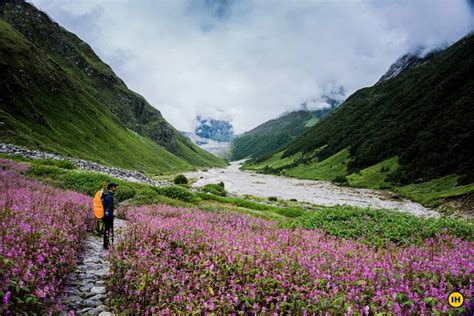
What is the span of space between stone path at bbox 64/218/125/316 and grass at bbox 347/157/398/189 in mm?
101226

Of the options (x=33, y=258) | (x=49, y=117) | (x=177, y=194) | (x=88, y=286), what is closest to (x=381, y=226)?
(x=88, y=286)

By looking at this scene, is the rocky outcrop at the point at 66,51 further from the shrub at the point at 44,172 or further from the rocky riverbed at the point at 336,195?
the shrub at the point at 44,172

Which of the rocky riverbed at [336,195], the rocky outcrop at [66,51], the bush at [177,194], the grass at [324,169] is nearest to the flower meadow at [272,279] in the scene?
the bush at [177,194]

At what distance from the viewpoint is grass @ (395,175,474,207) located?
199 feet

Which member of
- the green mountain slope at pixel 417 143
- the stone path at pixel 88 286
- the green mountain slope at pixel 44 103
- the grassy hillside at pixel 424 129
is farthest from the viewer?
the grassy hillside at pixel 424 129

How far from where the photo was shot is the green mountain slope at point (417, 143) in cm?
8144

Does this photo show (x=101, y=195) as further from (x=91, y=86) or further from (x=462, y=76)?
(x=91, y=86)

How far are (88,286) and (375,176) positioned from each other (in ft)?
382

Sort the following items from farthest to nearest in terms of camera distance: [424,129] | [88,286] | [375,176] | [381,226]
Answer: [424,129] → [375,176] → [381,226] → [88,286]

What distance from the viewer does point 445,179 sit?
248 feet

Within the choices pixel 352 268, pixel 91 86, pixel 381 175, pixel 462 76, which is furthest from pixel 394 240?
pixel 91 86

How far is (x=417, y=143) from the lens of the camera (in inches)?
4385

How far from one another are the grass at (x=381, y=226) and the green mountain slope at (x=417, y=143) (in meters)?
54.7

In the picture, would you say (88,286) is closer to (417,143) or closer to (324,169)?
(417,143)
